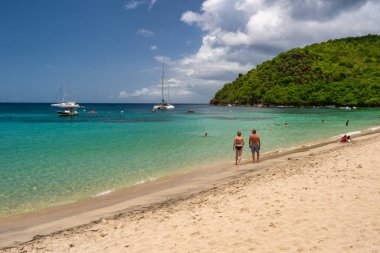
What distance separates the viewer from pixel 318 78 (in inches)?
6442

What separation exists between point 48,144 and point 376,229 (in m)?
31.5

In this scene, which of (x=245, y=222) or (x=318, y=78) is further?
(x=318, y=78)

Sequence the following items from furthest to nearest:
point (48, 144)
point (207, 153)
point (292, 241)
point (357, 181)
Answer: point (48, 144) → point (207, 153) → point (357, 181) → point (292, 241)

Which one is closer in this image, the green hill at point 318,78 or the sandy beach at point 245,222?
the sandy beach at point 245,222

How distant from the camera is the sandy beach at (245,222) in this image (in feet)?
25.5

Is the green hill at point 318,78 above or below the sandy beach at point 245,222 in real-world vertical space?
above

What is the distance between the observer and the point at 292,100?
511 feet

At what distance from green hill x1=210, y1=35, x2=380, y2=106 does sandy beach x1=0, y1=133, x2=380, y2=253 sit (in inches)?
5566

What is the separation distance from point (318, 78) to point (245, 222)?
548 feet

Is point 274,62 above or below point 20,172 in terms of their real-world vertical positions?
above

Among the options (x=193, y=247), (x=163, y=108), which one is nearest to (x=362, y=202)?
(x=193, y=247)

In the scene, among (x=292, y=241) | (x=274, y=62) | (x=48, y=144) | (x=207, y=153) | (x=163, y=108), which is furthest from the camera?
(x=274, y=62)

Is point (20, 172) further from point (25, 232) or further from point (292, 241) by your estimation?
point (292, 241)

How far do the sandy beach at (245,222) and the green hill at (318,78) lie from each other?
141 m
